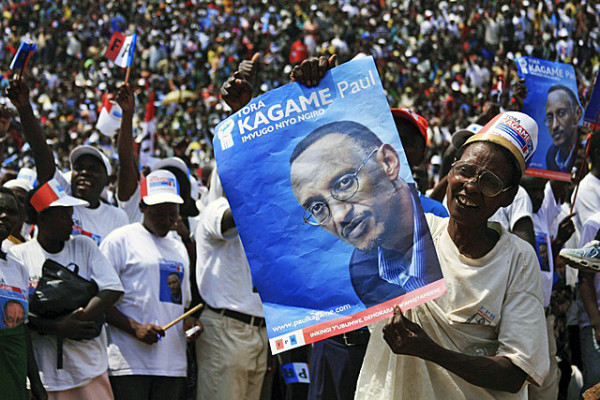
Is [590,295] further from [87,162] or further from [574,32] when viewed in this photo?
[574,32]

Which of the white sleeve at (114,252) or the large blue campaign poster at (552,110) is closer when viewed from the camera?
the white sleeve at (114,252)

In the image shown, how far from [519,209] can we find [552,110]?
92 centimetres

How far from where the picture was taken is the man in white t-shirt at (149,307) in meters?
4.86

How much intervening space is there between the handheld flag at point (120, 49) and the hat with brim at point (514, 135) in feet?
12.9

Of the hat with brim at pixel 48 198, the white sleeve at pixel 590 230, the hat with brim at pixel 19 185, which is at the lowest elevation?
the white sleeve at pixel 590 230

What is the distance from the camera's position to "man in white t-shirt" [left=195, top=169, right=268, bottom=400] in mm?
5062

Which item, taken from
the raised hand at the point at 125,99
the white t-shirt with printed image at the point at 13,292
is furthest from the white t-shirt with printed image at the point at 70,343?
the raised hand at the point at 125,99

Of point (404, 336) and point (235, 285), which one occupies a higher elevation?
point (404, 336)

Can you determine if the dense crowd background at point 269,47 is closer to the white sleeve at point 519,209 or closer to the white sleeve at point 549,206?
the white sleeve at point 549,206

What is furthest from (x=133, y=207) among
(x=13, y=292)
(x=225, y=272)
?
(x=13, y=292)

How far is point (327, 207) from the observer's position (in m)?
2.59

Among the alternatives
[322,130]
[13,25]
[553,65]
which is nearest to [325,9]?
[13,25]

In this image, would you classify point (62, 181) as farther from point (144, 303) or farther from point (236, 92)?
point (236, 92)

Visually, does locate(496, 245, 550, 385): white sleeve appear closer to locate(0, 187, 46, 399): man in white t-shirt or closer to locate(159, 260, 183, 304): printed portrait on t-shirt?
locate(0, 187, 46, 399): man in white t-shirt
